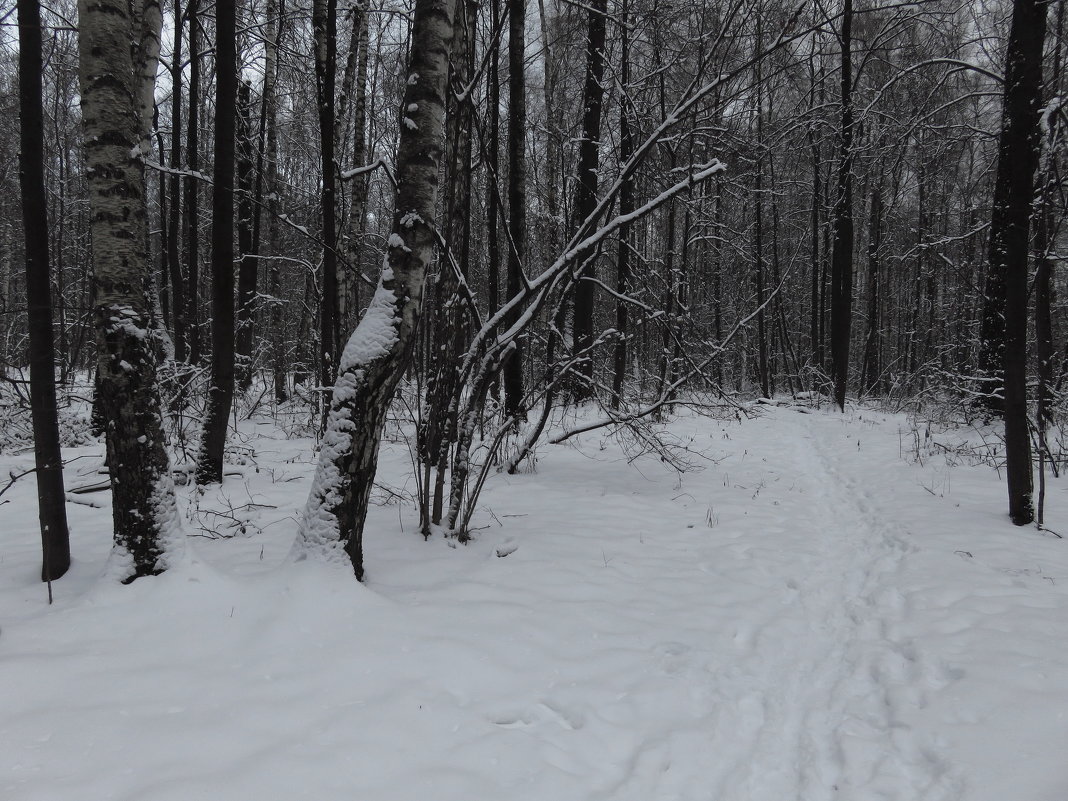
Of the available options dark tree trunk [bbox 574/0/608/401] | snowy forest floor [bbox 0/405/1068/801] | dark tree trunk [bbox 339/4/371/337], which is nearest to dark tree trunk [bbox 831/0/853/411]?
dark tree trunk [bbox 574/0/608/401]

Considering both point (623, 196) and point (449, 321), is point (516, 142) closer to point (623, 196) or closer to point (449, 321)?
point (623, 196)

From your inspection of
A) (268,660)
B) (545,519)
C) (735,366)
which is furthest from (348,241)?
(735,366)

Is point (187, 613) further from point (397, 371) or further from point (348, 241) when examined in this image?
point (348, 241)

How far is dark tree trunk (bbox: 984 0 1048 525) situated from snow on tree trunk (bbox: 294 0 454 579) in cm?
501

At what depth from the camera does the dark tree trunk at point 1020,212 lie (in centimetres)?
493

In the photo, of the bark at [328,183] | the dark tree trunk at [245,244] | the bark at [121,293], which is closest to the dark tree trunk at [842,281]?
the bark at [328,183]

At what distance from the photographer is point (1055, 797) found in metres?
2.14

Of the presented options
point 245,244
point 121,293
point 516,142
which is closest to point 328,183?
point 516,142

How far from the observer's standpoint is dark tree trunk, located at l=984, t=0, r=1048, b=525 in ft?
16.2

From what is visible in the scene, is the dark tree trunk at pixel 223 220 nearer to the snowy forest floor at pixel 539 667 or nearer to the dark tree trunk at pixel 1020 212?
the snowy forest floor at pixel 539 667

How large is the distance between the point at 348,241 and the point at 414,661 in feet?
30.2

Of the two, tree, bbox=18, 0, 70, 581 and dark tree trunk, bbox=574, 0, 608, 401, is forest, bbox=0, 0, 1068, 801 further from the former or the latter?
dark tree trunk, bbox=574, 0, 608, 401

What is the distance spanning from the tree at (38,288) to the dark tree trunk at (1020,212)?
7.25 m

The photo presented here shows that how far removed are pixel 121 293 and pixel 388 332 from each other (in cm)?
143
